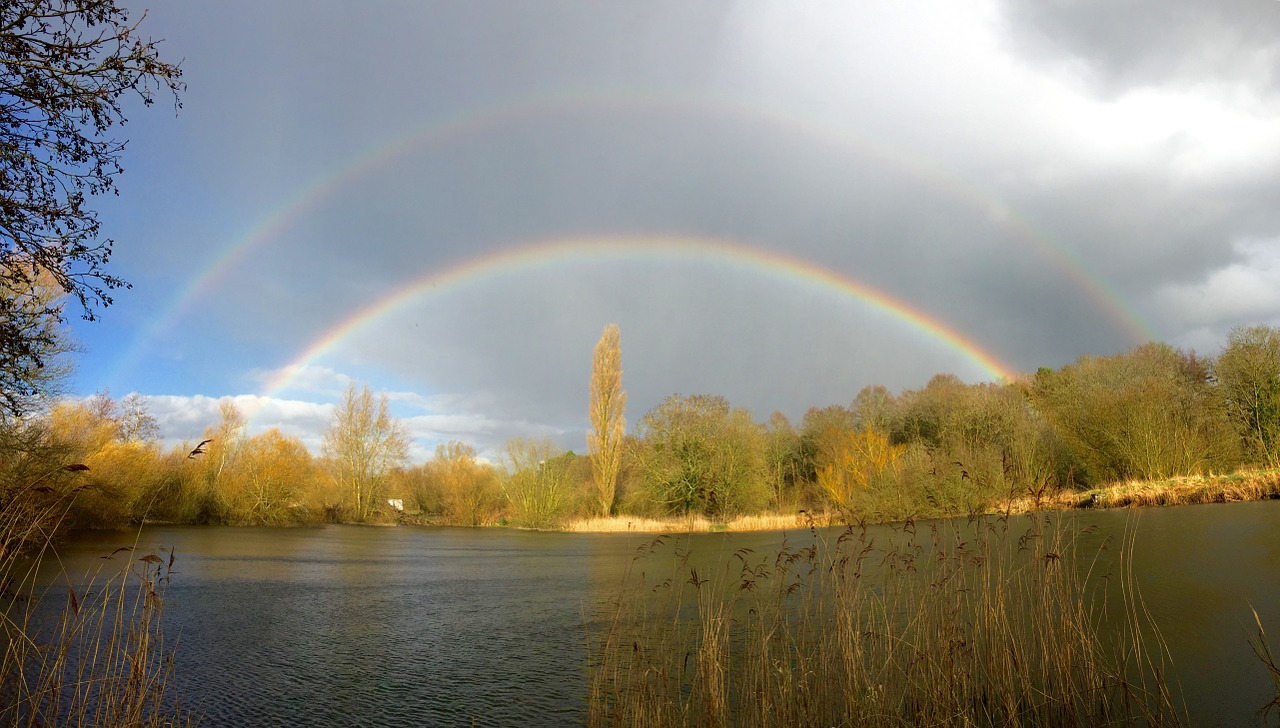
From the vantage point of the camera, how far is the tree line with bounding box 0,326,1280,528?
24391 mm

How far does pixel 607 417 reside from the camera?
45.0 meters

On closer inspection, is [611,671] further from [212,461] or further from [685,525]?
[212,461]

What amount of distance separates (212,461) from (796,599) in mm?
36012

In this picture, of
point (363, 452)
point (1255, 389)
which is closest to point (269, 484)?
point (363, 452)

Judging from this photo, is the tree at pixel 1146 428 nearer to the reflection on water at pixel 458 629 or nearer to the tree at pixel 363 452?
the reflection on water at pixel 458 629

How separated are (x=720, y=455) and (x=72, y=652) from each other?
31547 mm

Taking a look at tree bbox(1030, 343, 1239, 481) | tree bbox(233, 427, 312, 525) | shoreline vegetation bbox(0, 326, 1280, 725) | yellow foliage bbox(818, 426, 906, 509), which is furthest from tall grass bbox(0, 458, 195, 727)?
yellow foliage bbox(818, 426, 906, 509)

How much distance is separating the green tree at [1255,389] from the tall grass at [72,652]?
1300 inches

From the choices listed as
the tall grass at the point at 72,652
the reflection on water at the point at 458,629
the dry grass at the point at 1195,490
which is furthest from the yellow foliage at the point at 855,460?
the tall grass at the point at 72,652

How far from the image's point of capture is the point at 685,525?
119 feet

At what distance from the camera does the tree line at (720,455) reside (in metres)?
24.4

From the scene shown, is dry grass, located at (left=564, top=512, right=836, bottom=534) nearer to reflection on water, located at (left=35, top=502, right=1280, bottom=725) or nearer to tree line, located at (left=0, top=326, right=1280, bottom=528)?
tree line, located at (left=0, top=326, right=1280, bottom=528)

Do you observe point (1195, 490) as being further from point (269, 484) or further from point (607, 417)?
point (269, 484)

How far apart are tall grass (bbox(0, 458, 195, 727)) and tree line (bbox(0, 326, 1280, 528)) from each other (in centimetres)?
366
